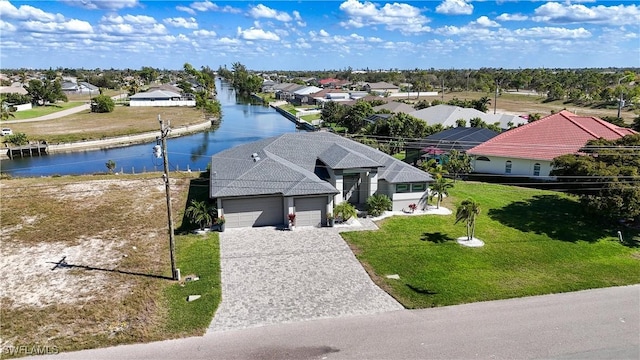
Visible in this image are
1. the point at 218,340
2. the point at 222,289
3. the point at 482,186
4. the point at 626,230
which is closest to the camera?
the point at 218,340

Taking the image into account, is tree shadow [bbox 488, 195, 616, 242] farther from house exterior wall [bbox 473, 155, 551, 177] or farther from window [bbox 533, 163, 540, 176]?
window [bbox 533, 163, 540, 176]

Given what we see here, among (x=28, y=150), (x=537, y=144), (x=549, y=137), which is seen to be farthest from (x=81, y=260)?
(x=28, y=150)

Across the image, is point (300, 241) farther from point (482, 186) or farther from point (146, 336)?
point (482, 186)

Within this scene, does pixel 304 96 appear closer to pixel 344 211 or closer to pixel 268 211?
pixel 344 211

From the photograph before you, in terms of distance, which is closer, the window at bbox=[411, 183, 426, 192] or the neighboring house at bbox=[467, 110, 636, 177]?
the window at bbox=[411, 183, 426, 192]

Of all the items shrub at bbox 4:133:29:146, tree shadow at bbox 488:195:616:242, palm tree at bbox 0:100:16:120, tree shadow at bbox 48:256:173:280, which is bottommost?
tree shadow at bbox 48:256:173:280

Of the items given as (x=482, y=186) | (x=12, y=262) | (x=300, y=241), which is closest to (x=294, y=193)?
(x=300, y=241)

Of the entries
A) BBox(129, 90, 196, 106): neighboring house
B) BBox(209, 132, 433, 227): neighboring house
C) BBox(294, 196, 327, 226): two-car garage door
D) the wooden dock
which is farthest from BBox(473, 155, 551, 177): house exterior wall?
BBox(129, 90, 196, 106): neighboring house
